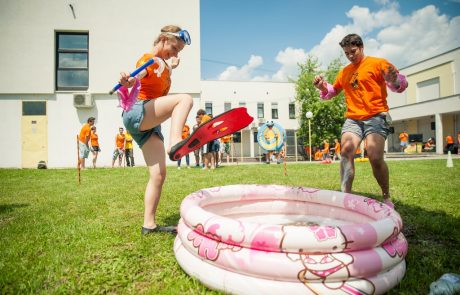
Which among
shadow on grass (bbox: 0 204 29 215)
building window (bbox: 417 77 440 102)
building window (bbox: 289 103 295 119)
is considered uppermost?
building window (bbox: 417 77 440 102)

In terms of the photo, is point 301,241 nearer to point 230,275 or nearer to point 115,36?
point 230,275

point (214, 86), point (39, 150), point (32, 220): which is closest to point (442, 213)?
point (32, 220)

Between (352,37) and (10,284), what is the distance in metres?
3.86

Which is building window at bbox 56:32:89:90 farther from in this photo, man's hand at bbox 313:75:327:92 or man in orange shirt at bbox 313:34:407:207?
man in orange shirt at bbox 313:34:407:207

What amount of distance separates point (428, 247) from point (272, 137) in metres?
15.0

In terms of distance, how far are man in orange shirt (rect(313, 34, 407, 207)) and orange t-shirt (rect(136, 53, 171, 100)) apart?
2185mm

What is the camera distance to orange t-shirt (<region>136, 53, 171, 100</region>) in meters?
2.43

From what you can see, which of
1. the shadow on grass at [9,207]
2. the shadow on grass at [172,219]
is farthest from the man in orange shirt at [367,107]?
the shadow on grass at [9,207]

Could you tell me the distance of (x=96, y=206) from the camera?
398 cm

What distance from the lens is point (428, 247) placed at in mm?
2258

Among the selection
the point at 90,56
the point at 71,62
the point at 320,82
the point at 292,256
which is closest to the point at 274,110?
the point at 90,56

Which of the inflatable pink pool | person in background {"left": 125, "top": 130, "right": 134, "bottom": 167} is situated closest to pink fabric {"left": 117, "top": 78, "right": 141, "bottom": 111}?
the inflatable pink pool

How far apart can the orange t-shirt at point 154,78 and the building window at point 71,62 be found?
1504cm

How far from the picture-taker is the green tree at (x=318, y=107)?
88.1 ft
